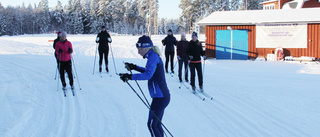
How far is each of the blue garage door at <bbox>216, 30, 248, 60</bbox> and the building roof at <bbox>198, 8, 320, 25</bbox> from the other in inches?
24.7

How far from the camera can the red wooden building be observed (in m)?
16.6

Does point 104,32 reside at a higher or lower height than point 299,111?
higher

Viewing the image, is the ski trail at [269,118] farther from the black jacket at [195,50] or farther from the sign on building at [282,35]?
the sign on building at [282,35]

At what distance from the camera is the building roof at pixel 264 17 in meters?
16.9

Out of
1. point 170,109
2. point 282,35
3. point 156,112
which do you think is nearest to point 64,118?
point 170,109

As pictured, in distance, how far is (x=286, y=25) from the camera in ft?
55.8

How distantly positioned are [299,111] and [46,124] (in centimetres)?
534

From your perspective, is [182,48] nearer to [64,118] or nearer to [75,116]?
[75,116]

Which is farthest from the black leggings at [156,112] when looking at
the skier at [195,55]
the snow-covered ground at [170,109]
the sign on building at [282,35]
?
the sign on building at [282,35]

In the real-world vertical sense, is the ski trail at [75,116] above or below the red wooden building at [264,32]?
below

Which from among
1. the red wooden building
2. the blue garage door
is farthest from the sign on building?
the blue garage door

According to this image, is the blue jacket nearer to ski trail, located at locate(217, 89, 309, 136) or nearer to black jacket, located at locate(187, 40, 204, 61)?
ski trail, located at locate(217, 89, 309, 136)

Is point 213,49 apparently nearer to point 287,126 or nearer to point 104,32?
point 104,32

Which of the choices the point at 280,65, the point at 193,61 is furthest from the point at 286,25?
the point at 193,61
